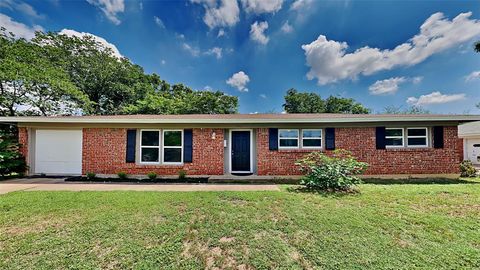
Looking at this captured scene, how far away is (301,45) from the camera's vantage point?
47.4 feet

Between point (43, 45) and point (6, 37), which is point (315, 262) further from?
point (43, 45)

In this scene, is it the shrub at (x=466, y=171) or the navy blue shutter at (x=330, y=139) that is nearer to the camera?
the navy blue shutter at (x=330, y=139)

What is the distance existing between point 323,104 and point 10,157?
30.6m

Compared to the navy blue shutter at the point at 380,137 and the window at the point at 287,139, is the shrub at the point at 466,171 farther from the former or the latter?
the window at the point at 287,139

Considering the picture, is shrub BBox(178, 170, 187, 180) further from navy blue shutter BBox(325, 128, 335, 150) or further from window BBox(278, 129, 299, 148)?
navy blue shutter BBox(325, 128, 335, 150)

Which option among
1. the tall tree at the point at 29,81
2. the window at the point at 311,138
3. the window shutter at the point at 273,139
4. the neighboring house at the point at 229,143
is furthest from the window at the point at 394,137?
the tall tree at the point at 29,81

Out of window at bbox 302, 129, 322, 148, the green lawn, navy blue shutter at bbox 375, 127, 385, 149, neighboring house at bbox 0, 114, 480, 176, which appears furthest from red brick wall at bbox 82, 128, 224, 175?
navy blue shutter at bbox 375, 127, 385, 149

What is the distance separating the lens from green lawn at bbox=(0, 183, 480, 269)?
2.74m

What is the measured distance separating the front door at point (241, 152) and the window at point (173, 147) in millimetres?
2265

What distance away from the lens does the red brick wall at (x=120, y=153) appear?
8.60 m

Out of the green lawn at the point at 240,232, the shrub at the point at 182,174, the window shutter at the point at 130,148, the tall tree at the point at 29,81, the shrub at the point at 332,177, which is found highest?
the tall tree at the point at 29,81

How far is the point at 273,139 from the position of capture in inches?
332

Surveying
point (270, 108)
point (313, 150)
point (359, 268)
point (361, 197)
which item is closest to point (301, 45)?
point (313, 150)

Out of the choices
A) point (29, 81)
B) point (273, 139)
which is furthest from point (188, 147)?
point (29, 81)
